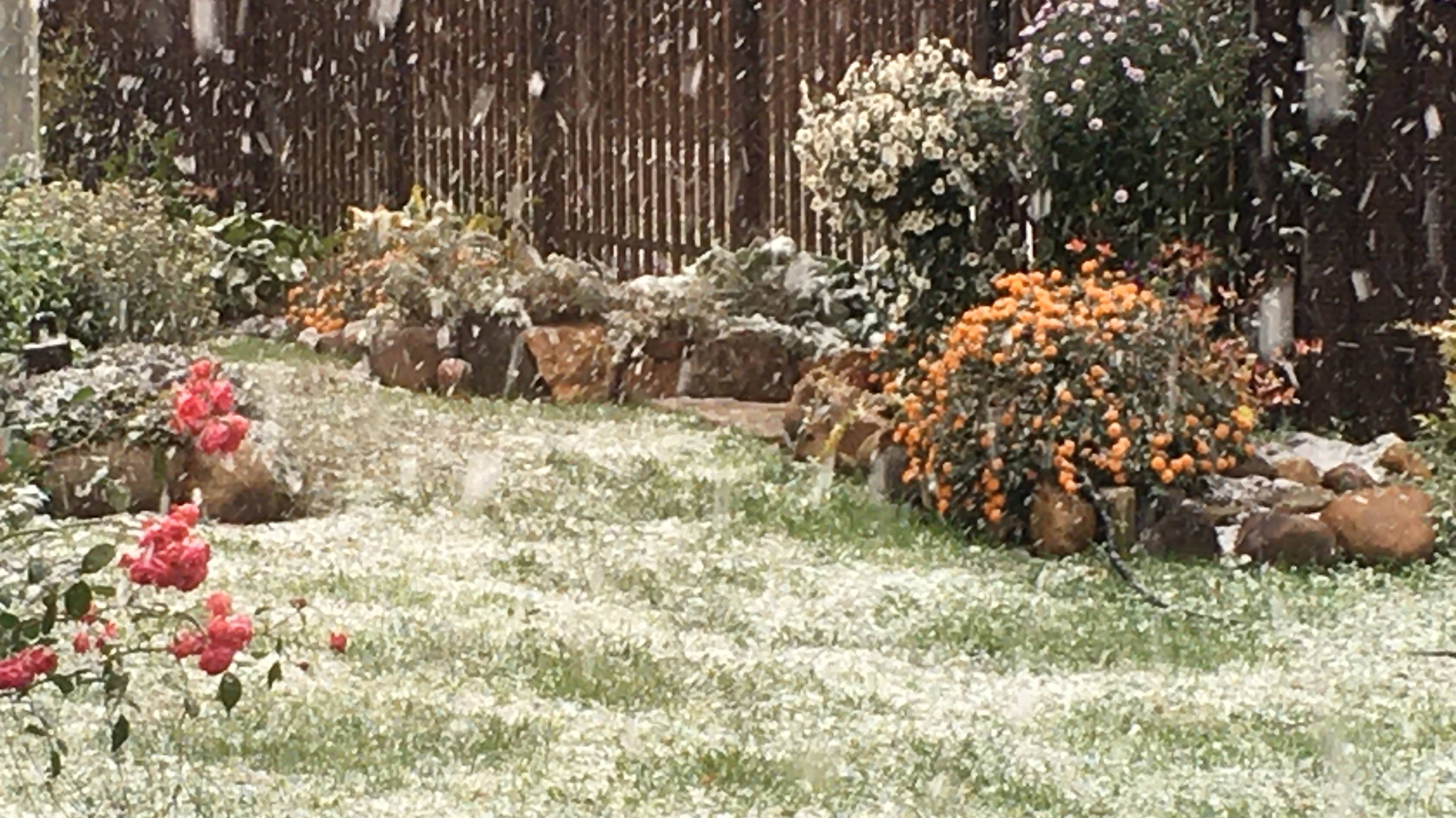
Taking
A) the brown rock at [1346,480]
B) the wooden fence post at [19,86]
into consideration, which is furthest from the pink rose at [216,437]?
the wooden fence post at [19,86]

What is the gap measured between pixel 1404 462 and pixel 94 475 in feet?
14.2

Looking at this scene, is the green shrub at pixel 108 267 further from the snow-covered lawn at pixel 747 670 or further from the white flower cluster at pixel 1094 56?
the white flower cluster at pixel 1094 56

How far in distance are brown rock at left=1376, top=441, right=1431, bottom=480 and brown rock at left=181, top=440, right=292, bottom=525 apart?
372 cm

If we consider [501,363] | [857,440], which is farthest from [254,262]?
[857,440]

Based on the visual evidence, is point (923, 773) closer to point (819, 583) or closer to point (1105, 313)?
point (819, 583)

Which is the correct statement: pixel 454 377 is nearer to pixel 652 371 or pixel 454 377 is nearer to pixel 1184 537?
pixel 652 371

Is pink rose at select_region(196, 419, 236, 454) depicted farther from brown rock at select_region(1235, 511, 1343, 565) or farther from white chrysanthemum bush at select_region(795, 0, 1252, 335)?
white chrysanthemum bush at select_region(795, 0, 1252, 335)

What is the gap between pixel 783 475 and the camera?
843 centimetres

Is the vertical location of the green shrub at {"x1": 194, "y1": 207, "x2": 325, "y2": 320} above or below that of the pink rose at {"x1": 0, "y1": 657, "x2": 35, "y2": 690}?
above

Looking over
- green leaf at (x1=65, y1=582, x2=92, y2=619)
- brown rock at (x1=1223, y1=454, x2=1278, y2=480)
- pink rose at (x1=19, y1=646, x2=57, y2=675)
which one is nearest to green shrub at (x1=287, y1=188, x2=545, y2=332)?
brown rock at (x1=1223, y1=454, x2=1278, y2=480)

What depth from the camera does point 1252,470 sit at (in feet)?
25.9

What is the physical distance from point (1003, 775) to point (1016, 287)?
3448mm

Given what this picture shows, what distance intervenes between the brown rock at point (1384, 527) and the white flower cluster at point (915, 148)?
2587 millimetres

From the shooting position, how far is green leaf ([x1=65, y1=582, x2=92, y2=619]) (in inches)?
136
